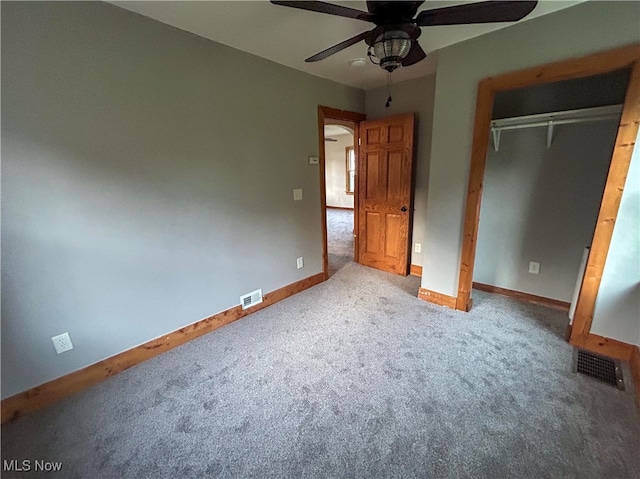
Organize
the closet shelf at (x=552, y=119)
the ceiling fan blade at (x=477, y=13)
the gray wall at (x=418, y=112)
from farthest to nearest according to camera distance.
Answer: the gray wall at (x=418, y=112), the closet shelf at (x=552, y=119), the ceiling fan blade at (x=477, y=13)

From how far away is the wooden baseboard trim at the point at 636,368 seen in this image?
1.64 meters

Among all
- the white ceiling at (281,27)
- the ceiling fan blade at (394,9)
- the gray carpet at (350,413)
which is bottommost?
the gray carpet at (350,413)

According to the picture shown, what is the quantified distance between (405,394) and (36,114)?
2.65m

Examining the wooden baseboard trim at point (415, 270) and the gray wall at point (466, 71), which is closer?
the gray wall at point (466, 71)

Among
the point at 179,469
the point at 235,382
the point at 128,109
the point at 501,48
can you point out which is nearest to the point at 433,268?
the point at 501,48

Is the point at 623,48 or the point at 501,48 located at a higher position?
the point at 501,48

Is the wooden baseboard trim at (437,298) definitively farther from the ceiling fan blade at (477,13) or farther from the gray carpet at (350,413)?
the ceiling fan blade at (477,13)

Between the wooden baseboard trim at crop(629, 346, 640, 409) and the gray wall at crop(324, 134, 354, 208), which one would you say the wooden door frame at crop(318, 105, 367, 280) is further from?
the gray wall at crop(324, 134, 354, 208)

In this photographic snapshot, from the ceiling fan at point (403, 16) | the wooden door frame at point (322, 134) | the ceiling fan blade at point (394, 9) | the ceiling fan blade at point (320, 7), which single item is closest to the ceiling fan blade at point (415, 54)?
the ceiling fan at point (403, 16)

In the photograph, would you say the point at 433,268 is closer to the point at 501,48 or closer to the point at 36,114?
the point at 501,48

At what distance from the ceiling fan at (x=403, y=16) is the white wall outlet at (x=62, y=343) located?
7.28 ft

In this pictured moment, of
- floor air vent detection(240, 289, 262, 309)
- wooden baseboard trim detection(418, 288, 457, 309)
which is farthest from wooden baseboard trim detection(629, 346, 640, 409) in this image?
floor air vent detection(240, 289, 262, 309)

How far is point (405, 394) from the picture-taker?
1691 mm

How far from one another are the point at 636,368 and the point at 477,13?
2327mm
